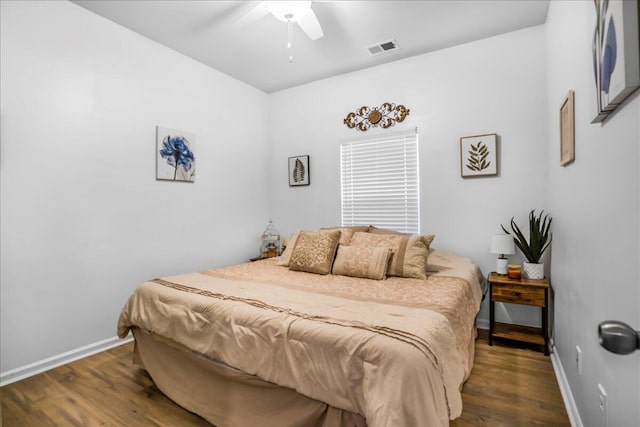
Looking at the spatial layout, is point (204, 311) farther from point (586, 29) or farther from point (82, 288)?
point (586, 29)

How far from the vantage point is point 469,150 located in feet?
10.6

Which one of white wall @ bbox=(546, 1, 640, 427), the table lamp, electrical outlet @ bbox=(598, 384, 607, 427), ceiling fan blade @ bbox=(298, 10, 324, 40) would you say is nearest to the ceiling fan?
ceiling fan blade @ bbox=(298, 10, 324, 40)

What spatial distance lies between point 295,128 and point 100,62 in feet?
7.32

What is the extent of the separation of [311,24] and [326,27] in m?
0.47

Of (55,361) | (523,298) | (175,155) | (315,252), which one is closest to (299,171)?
(175,155)

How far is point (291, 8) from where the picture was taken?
2.45 metres

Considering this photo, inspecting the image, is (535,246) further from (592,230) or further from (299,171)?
(299,171)

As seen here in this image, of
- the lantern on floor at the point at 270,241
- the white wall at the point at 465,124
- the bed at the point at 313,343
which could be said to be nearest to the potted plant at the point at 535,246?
the white wall at the point at 465,124

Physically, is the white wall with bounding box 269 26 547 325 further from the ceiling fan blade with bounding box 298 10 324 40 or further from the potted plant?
the ceiling fan blade with bounding box 298 10 324 40

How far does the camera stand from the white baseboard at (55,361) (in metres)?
2.32

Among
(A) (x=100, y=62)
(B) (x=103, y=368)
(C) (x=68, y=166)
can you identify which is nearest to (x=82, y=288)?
(B) (x=103, y=368)

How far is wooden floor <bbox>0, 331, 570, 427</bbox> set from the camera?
6.14 ft

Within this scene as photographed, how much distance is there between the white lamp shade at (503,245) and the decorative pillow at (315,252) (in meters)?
1.38

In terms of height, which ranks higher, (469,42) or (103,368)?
(469,42)
